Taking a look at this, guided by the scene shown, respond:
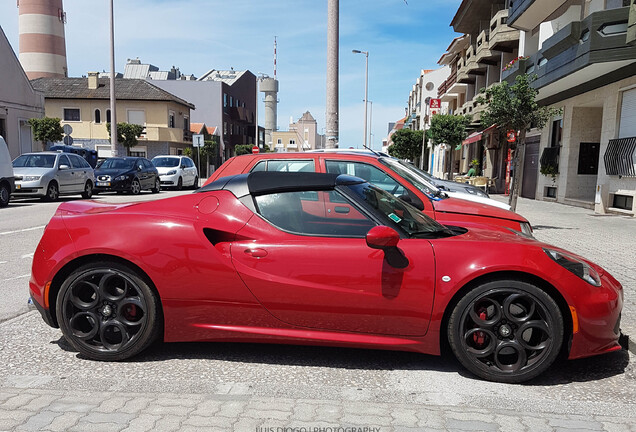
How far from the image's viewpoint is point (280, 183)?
3.60 meters

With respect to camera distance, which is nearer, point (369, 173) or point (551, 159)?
point (369, 173)

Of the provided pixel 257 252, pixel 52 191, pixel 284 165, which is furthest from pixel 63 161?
pixel 257 252

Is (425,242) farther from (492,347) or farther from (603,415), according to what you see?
(603,415)

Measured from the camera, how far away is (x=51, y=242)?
3566mm

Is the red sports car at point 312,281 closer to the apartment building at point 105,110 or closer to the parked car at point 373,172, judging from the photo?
the parked car at point 373,172

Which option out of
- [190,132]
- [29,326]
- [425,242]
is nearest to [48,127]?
[190,132]

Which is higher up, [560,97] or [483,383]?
[560,97]

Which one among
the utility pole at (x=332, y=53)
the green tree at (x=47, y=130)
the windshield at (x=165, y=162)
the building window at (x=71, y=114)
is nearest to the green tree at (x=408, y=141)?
the building window at (x=71, y=114)

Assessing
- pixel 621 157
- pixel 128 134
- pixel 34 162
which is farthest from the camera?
pixel 128 134

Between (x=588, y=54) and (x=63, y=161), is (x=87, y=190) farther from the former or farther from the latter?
(x=588, y=54)

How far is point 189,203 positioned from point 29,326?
1.95 m

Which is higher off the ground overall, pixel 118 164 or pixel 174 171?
pixel 118 164

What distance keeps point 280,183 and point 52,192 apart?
1511 centimetres

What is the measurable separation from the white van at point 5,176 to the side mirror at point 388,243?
1382 cm
